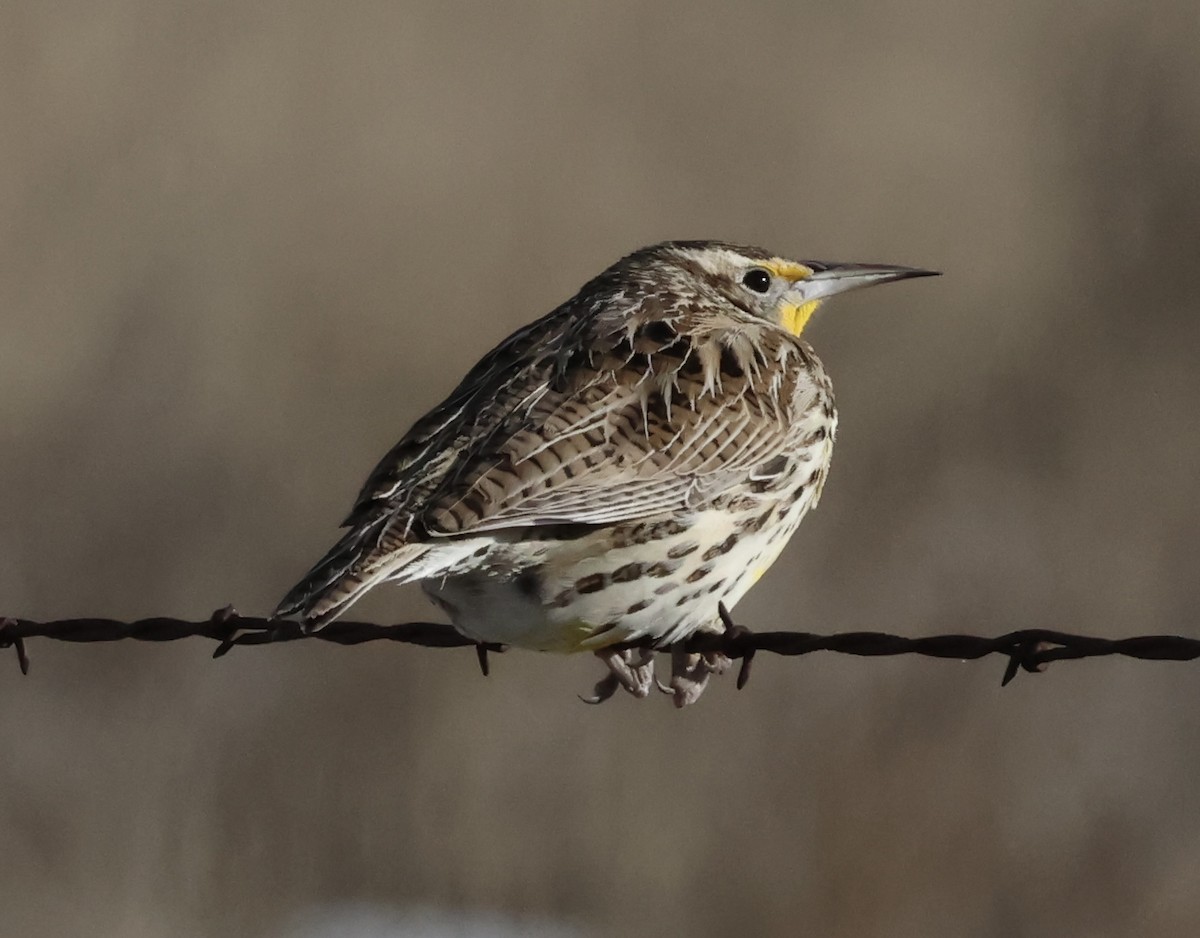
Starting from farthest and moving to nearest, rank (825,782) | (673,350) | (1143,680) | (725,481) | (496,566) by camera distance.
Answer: (1143,680)
(825,782)
(673,350)
(725,481)
(496,566)

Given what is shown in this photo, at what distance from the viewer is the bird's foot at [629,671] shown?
397 centimetres

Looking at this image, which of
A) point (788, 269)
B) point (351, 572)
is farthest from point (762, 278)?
point (351, 572)

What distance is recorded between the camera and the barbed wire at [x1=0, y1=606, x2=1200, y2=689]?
10.2 feet

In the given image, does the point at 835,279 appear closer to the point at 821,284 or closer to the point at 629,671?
the point at 821,284

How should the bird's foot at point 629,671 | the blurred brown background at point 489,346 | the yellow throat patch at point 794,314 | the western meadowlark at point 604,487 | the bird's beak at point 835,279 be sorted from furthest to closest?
the blurred brown background at point 489,346 → the yellow throat patch at point 794,314 → the bird's beak at point 835,279 → the bird's foot at point 629,671 → the western meadowlark at point 604,487

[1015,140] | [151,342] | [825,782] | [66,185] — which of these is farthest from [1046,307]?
[66,185]

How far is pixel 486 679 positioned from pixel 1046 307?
9.33 ft

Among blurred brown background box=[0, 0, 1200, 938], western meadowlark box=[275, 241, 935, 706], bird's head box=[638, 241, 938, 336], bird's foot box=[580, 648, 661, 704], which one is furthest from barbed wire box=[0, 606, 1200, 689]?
blurred brown background box=[0, 0, 1200, 938]

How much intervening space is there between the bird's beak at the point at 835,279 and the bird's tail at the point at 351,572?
146cm

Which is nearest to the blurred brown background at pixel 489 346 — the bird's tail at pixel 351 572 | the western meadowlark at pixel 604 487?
the western meadowlark at pixel 604 487

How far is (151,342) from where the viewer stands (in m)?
7.97

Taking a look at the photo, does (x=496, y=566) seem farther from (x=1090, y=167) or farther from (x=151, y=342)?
(x=1090, y=167)

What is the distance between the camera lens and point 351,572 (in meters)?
3.23

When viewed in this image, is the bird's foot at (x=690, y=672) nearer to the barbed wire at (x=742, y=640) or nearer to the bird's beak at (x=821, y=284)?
the barbed wire at (x=742, y=640)
